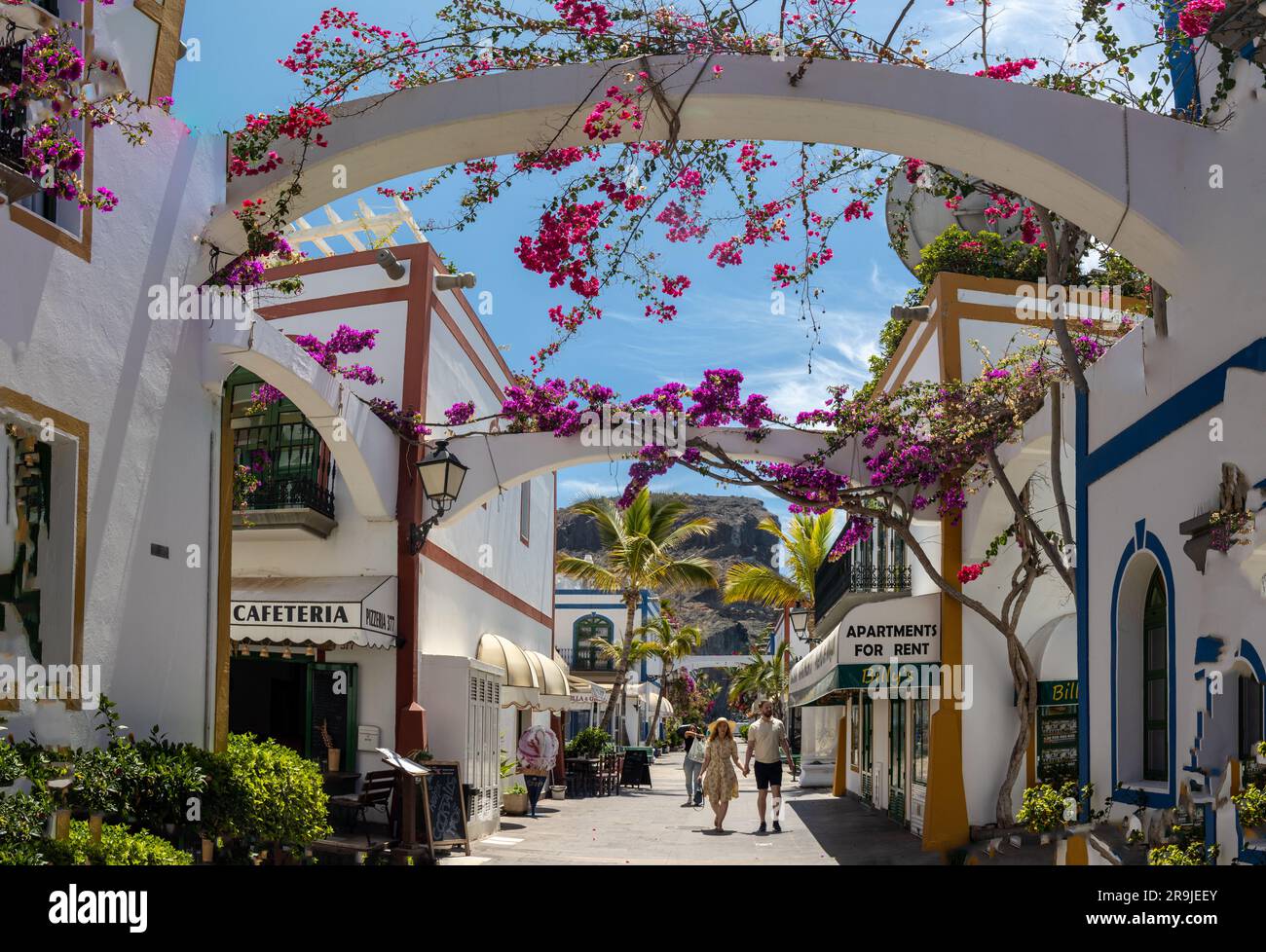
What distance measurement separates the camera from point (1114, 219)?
740 cm

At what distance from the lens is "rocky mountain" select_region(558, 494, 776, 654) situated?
13712cm

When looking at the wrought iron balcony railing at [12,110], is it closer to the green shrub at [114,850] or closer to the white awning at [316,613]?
the green shrub at [114,850]

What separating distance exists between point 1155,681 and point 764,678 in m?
53.1

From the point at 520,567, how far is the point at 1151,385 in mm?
17060

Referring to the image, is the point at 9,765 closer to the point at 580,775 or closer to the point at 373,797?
the point at 373,797

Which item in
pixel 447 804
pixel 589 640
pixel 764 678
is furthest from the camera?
pixel 764 678

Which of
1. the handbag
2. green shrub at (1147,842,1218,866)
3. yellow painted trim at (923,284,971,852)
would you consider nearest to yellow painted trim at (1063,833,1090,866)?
green shrub at (1147,842,1218,866)

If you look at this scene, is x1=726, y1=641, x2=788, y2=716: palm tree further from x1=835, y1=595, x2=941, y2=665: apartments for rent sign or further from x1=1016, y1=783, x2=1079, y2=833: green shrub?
x1=1016, y1=783, x2=1079, y2=833: green shrub

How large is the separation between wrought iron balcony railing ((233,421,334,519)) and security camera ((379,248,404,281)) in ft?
7.43

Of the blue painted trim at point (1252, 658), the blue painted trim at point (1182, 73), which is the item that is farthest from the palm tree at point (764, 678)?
the blue painted trim at point (1252, 658)

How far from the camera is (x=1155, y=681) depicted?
8469 mm

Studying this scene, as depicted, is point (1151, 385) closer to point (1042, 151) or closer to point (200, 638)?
point (1042, 151)

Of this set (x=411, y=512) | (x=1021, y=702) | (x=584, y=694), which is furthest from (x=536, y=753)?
(x=584, y=694)
